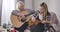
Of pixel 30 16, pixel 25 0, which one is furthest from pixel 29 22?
pixel 25 0

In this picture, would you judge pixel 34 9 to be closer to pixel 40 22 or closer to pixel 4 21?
pixel 40 22

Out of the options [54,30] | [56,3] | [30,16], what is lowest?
[54,30]

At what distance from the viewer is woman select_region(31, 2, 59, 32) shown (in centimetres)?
131

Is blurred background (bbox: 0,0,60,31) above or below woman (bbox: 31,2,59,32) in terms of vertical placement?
above

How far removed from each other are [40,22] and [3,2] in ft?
1.58

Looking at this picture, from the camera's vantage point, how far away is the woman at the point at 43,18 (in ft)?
4.30

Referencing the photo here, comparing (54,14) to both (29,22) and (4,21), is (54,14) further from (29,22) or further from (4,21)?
(4,21)

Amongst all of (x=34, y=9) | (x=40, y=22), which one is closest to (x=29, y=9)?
(x=34, y=9)

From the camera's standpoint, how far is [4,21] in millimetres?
1362

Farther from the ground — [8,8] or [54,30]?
[8,8]

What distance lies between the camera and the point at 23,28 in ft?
4.29

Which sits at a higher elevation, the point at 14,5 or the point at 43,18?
the point at 14,5

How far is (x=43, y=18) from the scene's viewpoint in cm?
133

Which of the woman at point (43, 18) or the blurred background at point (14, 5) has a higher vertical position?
the blurred background at point (14, 5)
